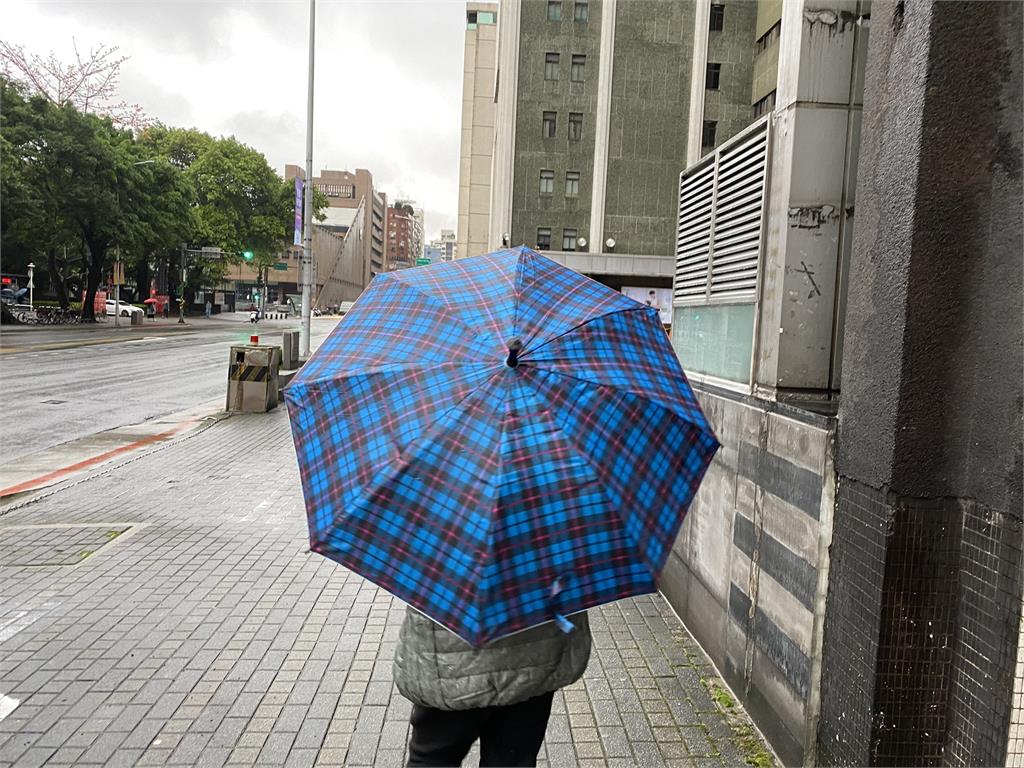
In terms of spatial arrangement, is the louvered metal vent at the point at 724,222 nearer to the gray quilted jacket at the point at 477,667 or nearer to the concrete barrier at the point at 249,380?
the gray quilted jacket at the point at 477,667

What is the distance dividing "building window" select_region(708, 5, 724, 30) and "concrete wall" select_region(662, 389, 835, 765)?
34558 mm

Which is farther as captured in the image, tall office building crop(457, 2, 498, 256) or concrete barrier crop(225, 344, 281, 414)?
tall office building crop(457, 2, 498, 256)

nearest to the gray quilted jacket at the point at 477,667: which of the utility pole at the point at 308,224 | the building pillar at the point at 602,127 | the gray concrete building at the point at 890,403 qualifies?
the gray concrete building at the point at 890,403

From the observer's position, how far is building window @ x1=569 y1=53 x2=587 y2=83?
3453 centimetres

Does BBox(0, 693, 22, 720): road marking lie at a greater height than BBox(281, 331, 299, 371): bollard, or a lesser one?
lesser

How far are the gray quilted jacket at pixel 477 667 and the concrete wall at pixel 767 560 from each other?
1526 mm

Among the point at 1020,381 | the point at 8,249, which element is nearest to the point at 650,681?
the point at 1020,381

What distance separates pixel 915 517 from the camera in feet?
8.37

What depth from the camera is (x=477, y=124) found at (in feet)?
199

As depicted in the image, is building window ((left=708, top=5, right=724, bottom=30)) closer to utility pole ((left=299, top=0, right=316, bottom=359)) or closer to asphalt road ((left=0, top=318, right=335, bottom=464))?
utility pole ((left=299, top=0, right=316, bottom=359))

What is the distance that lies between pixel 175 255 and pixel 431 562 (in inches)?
2485

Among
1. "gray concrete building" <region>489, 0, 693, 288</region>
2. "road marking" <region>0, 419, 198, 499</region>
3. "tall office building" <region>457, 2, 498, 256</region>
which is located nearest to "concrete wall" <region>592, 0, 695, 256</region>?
"gray concrete building" <region>489, 0, 693, 288</region>

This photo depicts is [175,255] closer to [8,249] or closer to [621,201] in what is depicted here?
[8,249]

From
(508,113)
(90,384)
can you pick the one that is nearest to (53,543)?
(90,384)
